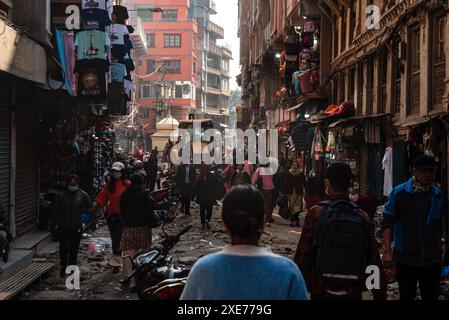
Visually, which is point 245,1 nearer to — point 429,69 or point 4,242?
point 429,69

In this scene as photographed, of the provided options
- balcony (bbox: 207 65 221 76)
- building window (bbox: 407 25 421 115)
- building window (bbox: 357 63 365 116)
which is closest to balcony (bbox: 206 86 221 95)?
balcony (bbox: 207 65 221 76)

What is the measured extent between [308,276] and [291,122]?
940 inches

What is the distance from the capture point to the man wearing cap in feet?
17.8

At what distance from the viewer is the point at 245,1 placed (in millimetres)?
59562

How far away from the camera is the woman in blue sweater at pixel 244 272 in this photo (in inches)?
103

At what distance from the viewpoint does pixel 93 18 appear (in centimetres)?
1461

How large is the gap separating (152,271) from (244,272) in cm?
424

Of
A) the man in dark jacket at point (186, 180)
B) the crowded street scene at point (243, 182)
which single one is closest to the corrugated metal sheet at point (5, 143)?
the crowded street scene at point (243, 182)

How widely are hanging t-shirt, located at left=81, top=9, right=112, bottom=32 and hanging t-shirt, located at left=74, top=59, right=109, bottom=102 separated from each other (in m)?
0.97

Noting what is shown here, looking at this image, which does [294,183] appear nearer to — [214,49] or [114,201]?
[114,201]

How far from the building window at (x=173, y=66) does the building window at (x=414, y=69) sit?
204ft

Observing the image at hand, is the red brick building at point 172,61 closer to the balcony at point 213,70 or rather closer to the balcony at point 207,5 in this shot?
the balcony at point 207,5

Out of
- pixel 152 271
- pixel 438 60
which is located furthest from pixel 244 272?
pixel 438 60
